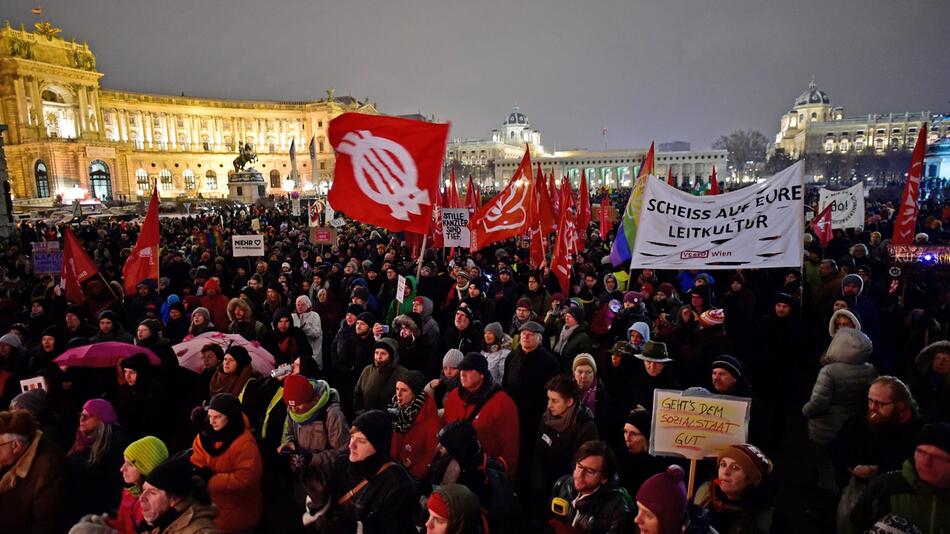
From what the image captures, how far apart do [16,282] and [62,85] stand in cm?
5743

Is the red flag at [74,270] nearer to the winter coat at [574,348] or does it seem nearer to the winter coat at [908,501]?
the winter coat at [574,348]

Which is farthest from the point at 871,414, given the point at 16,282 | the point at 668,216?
the point at 16,282

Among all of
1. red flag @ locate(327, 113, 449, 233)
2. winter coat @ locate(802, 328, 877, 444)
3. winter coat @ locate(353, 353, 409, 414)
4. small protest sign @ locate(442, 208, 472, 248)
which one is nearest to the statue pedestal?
small protest sign @ locate(442, 208, 472, 248)

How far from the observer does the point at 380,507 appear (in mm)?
2547

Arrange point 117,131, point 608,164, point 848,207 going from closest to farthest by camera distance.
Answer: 1. point 848,207
2. point 117,131
3. point 608,164

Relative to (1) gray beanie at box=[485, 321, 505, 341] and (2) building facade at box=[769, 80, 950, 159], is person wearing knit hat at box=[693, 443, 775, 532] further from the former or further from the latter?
(2) building facade at box=[769, 80, 950, 159]

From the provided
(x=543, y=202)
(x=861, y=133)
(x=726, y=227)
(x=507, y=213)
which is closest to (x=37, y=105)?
(x=543, y=202)

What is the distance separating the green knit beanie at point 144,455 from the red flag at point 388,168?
2.88 metres

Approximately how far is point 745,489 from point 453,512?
1304mm

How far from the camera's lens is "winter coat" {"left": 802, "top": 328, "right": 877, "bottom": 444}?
3.67 meters

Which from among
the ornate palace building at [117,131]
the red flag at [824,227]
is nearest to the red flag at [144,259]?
the red flag at [824,227]

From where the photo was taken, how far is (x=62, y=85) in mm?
52875

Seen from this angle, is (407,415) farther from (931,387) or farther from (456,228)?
(456,228)

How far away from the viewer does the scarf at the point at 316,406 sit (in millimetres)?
3398
